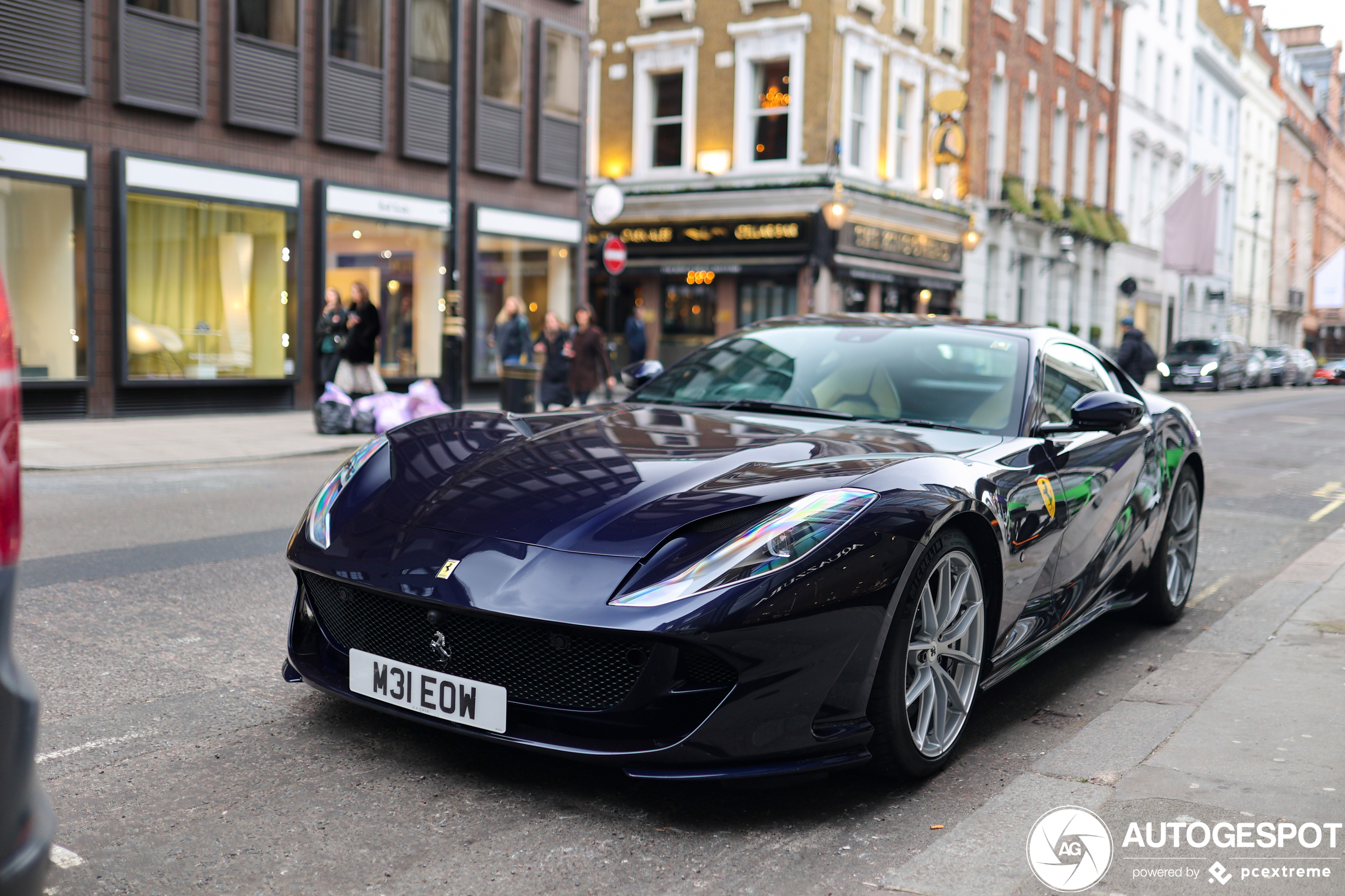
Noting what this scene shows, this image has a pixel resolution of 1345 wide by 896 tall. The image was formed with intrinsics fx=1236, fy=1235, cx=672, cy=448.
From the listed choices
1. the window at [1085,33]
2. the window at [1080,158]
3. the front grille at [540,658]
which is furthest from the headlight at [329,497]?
the window at [1085,33]

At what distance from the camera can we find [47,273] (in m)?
15.9

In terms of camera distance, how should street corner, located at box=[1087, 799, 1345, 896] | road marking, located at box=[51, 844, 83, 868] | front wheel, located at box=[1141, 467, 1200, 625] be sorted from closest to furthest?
road marking, located at box=[51, 844, 83, 868] → street corner, located at box=[1087, 799, 1345, 896] → front wheel, located at box=[1141, 467, 1200, 625]

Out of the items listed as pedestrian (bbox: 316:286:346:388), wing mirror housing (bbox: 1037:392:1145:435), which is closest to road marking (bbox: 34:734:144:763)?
wing mirror housing (bbox: 1037:392:1145:435)

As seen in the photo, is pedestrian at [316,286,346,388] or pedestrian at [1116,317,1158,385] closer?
pedestrian at [316,286,346,388]

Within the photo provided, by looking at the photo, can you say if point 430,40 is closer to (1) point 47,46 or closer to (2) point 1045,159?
(1) point 47,46

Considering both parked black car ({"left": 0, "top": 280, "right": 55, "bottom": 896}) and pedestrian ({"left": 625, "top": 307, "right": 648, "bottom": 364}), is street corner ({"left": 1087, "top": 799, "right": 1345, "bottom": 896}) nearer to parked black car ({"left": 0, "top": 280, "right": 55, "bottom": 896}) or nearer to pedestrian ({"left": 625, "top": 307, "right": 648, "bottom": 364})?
parked black car ({"left": 0, "top": 280, "right": 55, "bottom": 896})

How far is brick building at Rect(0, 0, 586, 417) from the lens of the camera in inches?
619

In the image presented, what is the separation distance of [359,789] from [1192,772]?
7.54 ft

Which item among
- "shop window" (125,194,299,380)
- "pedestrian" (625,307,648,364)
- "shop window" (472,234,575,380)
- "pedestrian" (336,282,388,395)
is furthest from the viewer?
"pedestrian" (625,307,648,364)

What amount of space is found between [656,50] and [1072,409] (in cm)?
2740

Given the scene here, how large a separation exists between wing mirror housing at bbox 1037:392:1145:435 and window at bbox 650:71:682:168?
26307 mm

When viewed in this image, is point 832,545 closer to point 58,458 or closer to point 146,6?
point 58,458

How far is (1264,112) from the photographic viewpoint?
221 feet

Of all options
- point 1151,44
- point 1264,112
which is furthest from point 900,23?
point 1264,112
